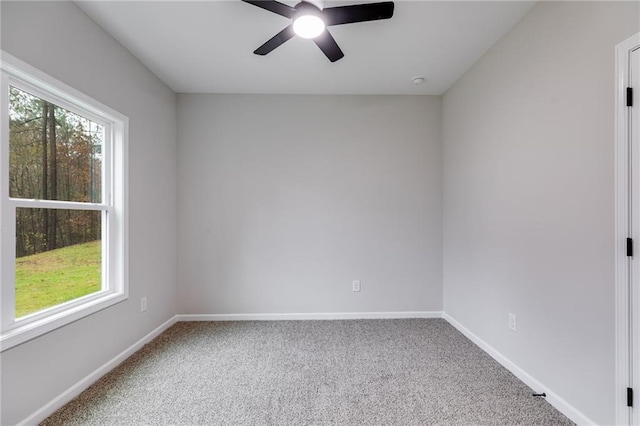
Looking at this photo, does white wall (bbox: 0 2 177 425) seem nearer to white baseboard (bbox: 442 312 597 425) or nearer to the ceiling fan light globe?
the ceiling fan light globe

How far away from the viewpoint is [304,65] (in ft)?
8.67

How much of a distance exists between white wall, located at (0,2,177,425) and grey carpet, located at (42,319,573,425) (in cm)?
24

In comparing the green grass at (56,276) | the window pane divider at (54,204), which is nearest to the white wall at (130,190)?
the green grass at (56,276)

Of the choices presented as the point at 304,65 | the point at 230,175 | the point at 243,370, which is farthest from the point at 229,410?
the point at 304,65

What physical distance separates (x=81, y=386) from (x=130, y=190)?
59.4 inches

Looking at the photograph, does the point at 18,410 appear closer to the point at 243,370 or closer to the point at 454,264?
the point at 243,370

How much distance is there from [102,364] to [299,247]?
6.52 feet

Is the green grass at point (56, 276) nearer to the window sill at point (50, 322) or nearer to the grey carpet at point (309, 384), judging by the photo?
the window sill at point (50, 322)

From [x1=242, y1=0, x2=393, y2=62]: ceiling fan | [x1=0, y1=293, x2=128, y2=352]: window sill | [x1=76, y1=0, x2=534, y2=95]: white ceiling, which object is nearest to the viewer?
[x1=0, y1=293, x2=128, y2=352]: window sill

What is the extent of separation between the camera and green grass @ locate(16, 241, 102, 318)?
1.66m

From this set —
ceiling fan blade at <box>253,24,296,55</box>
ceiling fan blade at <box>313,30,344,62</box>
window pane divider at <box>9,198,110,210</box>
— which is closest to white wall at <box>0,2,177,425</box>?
window pane divider at <box>9,198,110,210</box>

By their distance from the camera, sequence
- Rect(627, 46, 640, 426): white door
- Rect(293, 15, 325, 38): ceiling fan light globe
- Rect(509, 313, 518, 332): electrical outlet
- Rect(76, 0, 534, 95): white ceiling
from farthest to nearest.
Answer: Rect(509, 313, 518, 332): electrical outlet < Rect(76, 0, 534, 95): white ceiling < Rect(293, 15, 325, 38): ceiling fan light globe < Rect(627, 46, 640, 426): white door

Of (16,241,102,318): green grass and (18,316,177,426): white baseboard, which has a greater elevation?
(16,241,102,318): green grass

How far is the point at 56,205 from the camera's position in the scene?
1.86 m
